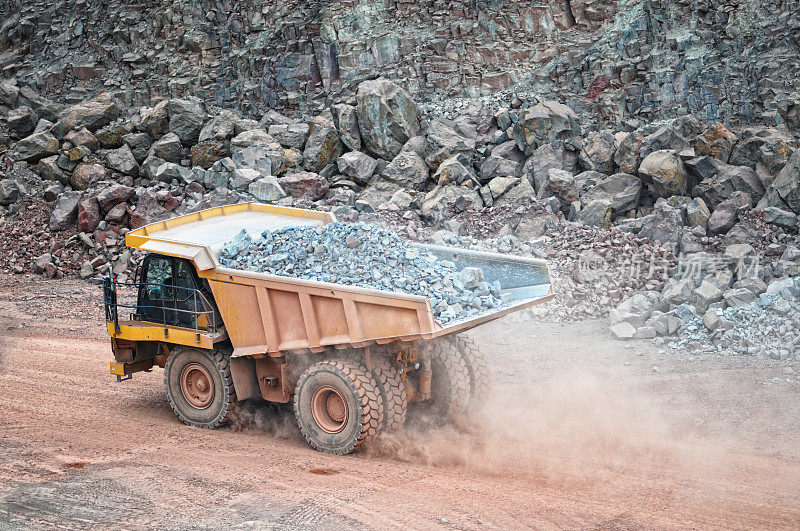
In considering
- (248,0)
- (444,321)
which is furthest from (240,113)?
(444,321)

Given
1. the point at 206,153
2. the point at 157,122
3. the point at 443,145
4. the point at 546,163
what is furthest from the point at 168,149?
the point at 546,163

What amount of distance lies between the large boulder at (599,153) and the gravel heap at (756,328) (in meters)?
6.72

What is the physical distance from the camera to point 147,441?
8.25 metres

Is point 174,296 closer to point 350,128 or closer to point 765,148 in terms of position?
point 765,148

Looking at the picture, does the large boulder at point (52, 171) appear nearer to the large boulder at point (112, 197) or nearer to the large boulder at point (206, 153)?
Answer: the large boulder at point (112, 197)

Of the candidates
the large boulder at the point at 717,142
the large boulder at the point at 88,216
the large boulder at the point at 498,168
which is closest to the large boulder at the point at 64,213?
the large boulder at the point at 88,216

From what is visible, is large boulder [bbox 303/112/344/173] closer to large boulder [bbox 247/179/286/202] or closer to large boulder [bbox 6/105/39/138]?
large boulder [bbox 247/179/286/202]

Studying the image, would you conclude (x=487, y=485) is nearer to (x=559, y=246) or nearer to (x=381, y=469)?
(x=381, y=469)

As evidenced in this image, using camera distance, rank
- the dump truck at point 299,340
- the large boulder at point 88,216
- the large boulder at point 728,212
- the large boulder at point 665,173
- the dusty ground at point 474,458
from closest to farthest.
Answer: the dusty ground at point 474,458 → the dump truck at point 299,340 → the large boulder at point 728,212 → the large boulder at point 665,173 → the large boulder at point 88,216

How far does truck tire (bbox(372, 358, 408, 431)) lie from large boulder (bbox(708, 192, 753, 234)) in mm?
9285

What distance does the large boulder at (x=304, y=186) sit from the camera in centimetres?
1869

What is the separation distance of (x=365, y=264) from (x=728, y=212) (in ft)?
31.0

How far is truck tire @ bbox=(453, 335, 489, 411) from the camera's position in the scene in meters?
8.34

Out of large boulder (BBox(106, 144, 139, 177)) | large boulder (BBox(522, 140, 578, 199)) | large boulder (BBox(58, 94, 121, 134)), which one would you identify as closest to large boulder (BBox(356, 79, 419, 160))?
large boulder (BBox(522, 140, 578, 199))
